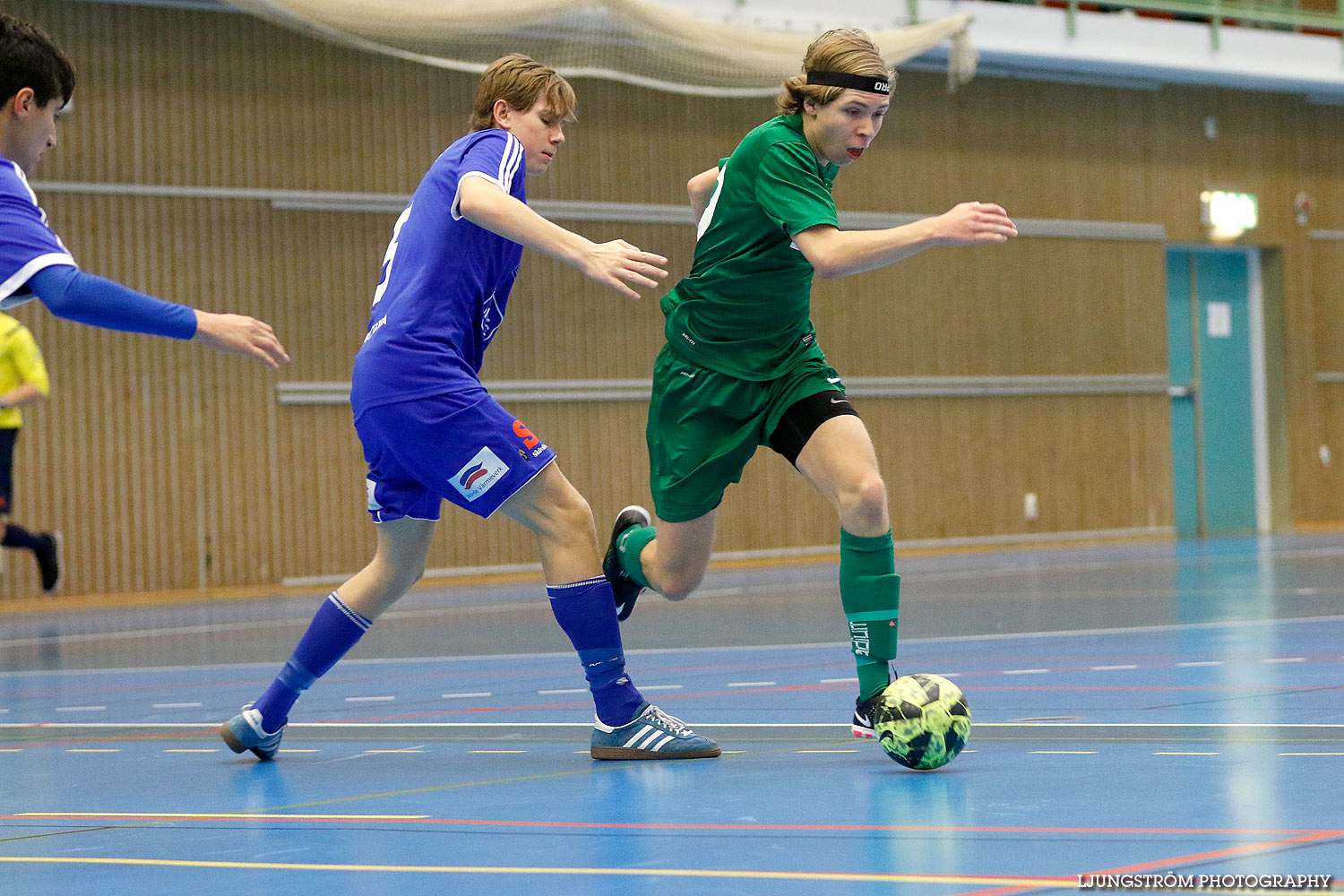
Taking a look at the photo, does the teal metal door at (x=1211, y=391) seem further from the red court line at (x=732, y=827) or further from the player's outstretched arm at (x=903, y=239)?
the red court line at (x=732, y=827)

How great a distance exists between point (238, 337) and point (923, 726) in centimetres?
160

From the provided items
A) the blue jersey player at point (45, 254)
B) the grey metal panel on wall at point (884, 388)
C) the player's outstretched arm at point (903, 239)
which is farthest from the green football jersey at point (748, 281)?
the grey metal panel on wall at point (884, 388)

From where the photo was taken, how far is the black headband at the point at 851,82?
4223 mm

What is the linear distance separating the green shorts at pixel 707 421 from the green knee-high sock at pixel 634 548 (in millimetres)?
332

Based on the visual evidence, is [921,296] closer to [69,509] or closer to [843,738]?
[69,509]

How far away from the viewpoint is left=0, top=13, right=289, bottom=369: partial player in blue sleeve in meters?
3.38

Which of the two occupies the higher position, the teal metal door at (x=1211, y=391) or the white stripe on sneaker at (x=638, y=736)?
the teal metal door at (x=1211, y=391)

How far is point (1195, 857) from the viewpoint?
2574 mm

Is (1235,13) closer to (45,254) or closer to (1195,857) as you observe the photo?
(45,254)

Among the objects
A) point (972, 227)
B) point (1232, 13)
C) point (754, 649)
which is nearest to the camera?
point (972, 227)

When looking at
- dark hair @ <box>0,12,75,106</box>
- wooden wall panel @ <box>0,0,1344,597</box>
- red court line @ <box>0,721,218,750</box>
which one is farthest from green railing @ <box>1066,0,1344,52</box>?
dark hair @ <box>0,12,75,106</box>

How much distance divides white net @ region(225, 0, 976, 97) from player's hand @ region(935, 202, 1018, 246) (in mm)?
9652

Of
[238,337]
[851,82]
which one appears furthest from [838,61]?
[238,337]

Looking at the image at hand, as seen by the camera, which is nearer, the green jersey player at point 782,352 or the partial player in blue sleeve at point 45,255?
the partial player in blue sleeve at point 45,255
